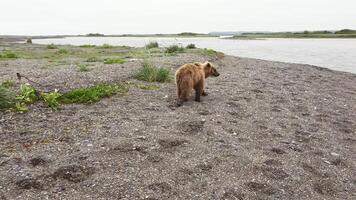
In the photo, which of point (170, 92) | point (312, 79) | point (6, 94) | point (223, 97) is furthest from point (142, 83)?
point (312, 79)

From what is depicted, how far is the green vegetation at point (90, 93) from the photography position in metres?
10.6

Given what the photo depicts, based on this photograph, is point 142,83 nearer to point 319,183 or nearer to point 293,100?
point 293,100

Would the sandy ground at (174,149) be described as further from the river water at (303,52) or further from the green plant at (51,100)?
the river water at (303,52)

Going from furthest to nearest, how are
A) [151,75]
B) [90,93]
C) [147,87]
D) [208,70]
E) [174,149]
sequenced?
[151,75]
[208,70]
[147,87]
[90,93]
[174,149]

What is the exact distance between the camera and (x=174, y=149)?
783 cm

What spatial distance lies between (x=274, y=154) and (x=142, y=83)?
6606 millimetres

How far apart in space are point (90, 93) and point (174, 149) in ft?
13.5

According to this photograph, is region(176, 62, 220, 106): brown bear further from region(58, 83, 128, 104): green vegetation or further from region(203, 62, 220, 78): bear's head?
region(58, 83, 128, 104): green vegetation

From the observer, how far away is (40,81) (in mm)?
12312

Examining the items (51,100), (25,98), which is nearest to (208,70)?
(51,100)

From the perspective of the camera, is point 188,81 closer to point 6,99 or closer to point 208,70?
point 208,70

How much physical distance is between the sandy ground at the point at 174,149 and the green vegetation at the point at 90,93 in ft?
1.00

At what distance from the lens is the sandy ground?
247 inches

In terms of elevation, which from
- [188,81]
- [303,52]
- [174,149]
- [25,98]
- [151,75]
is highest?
[188,81]
